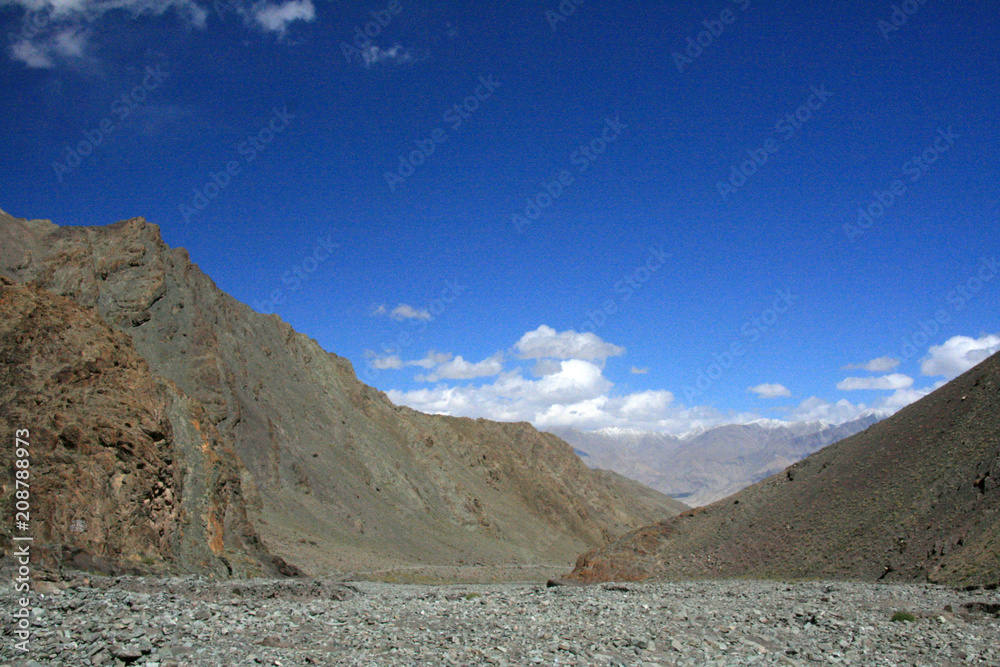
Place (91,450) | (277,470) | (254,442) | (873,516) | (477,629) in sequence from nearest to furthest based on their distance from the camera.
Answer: (477,629)
(91,450)
(873,516)
(254,442)
(277,470)

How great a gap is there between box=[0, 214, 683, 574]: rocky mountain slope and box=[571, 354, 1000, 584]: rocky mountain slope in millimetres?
22976

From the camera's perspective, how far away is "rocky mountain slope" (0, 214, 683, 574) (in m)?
24.0

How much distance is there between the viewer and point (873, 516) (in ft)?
104

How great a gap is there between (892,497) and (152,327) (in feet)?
187

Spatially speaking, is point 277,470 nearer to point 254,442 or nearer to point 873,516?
point 254,442

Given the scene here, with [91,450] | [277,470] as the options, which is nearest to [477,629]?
[91,450]

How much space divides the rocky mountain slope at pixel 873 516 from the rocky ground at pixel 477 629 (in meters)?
7.32

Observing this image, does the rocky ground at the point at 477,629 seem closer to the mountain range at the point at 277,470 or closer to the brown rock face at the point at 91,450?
the brown rock face at the point at 91,450

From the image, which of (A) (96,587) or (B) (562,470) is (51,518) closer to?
(A) (96,587)

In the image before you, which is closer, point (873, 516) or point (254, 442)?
point (873, 516)

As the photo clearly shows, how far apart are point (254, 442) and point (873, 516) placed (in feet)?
168

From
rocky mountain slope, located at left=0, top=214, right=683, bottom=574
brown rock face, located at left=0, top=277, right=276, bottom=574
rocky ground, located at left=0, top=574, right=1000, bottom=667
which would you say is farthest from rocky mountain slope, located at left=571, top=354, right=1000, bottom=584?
rocky mountain slope, located at left=0, top=214, right=683, bottom=574

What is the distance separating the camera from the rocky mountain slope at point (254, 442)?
24.0m

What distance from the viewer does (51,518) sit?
18766mm
